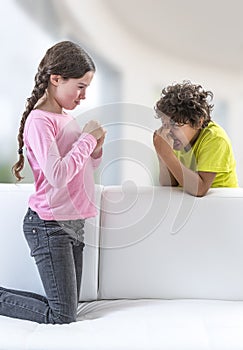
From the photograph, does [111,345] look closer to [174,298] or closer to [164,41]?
[174,298]

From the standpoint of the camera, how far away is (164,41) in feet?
8.10

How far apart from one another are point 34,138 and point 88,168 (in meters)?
0.24

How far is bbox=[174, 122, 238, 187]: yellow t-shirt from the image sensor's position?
2.03 m

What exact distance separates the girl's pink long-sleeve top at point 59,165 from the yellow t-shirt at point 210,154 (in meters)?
0.38

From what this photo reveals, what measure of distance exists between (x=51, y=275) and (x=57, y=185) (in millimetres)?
290

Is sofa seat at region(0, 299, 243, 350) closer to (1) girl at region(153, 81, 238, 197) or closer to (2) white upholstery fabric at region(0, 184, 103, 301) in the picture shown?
(2) white upholstery fabric at region(0, 184, 103, 301)

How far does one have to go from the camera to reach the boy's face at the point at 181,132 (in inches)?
82.0

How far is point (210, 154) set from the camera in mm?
2031

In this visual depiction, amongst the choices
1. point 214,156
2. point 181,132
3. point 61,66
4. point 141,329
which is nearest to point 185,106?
point 181,132

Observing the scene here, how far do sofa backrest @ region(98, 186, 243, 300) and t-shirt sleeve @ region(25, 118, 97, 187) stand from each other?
0.33 metres

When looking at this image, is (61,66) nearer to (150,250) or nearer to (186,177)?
(186,177)

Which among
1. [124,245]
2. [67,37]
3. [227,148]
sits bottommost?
[124,245]

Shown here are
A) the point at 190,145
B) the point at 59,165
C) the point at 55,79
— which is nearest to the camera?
the point at 59,165

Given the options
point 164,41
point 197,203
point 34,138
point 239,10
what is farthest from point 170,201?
point 239,10
